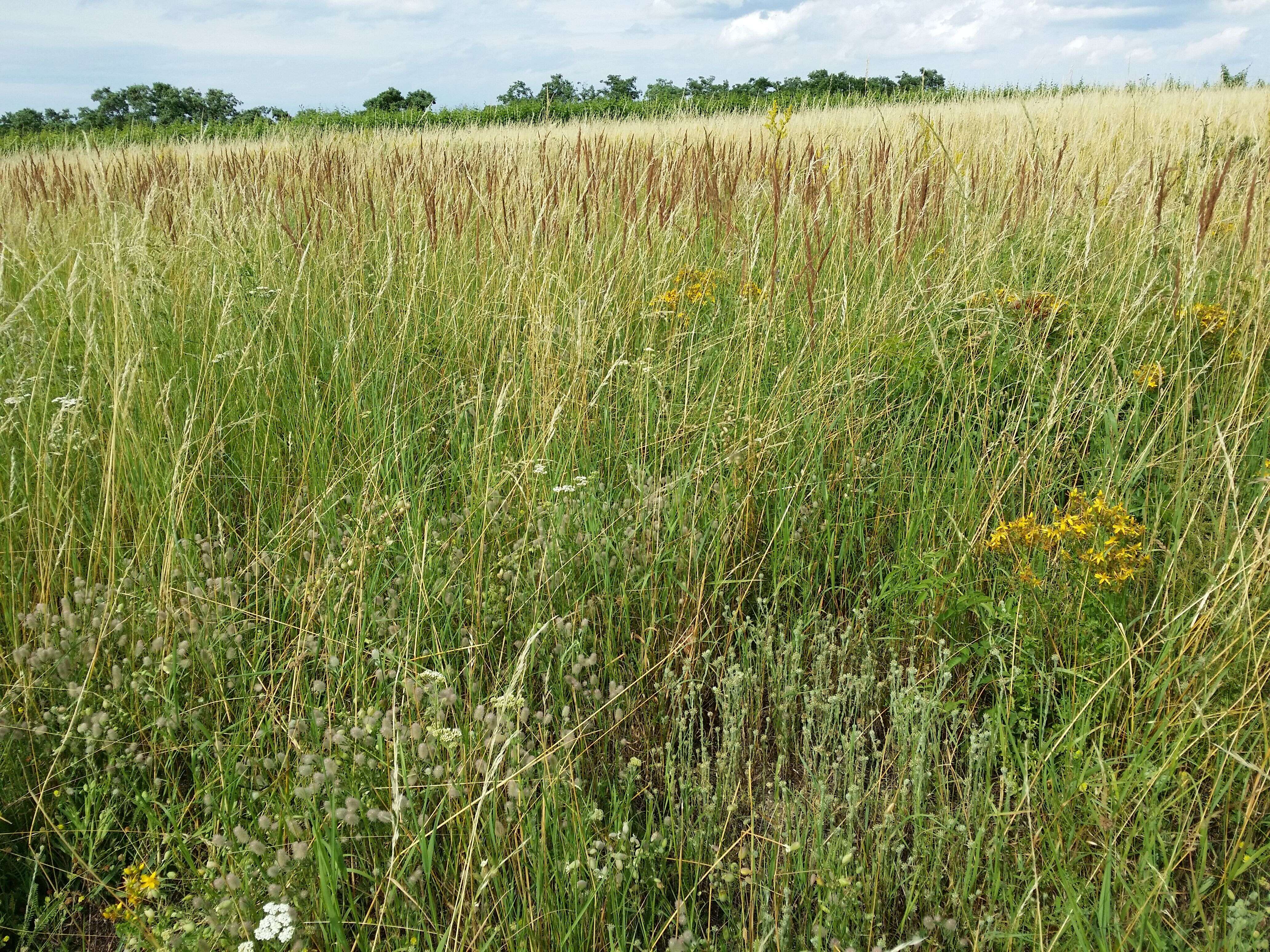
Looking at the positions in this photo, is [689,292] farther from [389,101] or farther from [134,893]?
[389,101]

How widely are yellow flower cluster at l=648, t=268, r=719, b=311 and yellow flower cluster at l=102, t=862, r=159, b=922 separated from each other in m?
2.11

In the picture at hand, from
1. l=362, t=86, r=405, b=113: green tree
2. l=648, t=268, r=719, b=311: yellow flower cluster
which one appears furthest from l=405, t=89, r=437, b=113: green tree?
l=648, t=268, r=719, b=311: yellow flower cluster

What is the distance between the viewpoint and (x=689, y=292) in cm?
299

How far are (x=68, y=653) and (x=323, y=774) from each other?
30.1 inches

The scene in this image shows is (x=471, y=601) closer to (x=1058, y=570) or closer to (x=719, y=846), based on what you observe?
(x=719, y=846)

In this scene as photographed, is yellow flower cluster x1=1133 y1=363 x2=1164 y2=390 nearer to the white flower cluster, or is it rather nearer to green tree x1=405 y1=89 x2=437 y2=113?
the white flower cluster

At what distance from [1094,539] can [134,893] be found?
6.08 ft

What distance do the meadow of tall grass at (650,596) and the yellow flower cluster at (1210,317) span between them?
22mm

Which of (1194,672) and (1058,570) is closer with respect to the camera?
(1194,672)

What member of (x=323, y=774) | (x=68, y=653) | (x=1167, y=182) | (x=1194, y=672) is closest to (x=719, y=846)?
(x=323, y=774)

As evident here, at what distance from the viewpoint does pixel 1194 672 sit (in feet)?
4.81

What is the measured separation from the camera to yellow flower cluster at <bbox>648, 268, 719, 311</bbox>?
2.90m

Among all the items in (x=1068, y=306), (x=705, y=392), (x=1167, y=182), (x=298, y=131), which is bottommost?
(x=705, y=392)

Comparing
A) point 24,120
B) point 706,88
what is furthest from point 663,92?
point 24,120
